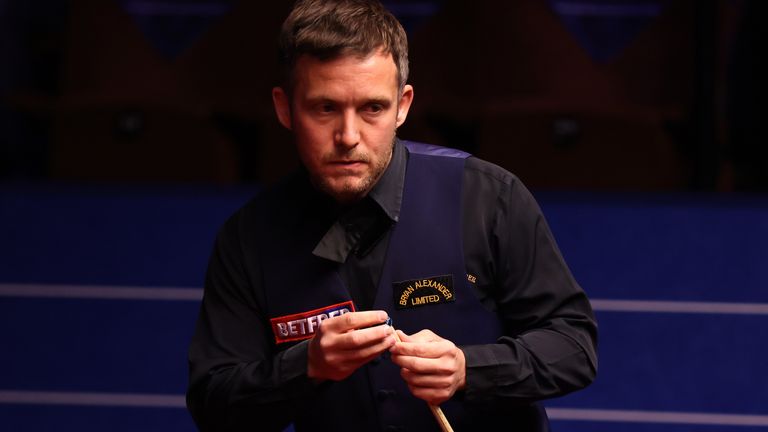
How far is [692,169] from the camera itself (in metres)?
3.15

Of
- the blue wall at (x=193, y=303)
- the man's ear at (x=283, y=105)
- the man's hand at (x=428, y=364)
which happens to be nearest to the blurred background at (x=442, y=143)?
the blue wall at (x=193, y=303)

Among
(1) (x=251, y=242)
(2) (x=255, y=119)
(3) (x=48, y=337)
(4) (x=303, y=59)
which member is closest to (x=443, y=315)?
(1) (x=251, y=242)

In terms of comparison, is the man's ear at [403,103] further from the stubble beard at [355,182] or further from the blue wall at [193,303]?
the blue wall at [193,303]

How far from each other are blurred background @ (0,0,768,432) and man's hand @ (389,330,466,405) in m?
1.04

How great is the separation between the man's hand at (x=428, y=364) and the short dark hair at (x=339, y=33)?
13.6 inches

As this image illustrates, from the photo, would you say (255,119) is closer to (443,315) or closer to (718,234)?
(718,234)

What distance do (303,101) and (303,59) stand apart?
0.05m

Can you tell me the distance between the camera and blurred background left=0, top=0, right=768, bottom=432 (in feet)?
7.54

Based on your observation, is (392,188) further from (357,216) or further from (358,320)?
(358,320)

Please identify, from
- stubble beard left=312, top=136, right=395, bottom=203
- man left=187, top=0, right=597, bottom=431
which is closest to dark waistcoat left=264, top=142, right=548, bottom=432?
man left=187, top=0, right=597, bottom=431

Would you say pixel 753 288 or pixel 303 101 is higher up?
pixel 303 101

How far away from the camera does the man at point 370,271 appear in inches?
55.9

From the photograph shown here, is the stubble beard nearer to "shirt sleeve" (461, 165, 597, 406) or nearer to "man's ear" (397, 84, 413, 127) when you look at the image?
"man's ear" (397, 84, 413, 127)

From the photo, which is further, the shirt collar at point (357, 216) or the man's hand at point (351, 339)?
the shirt collar at point (357, 216)
